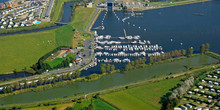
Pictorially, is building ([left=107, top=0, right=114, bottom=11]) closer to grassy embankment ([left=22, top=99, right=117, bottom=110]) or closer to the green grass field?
the green grass field

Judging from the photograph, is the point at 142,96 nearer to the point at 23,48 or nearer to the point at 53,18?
the point at 23,48

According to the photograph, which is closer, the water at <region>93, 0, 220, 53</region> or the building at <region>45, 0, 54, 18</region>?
the water at <region>93, 0, 220, 53</region>

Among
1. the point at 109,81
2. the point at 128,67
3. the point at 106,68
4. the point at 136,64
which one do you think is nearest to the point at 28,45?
the point at 106,68

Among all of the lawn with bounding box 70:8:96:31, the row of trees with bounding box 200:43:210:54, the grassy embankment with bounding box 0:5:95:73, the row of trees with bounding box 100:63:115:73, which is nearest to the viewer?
the row of trees with bounding box 100:63:115:73

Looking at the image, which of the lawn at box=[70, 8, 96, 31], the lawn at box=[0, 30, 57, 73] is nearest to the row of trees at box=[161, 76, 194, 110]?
the lawn at box=[0, 30, 57, 73]

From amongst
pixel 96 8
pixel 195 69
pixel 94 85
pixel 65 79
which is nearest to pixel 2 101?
pixel 65 79

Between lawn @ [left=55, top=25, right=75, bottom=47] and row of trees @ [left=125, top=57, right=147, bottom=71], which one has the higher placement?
lawn @ [left=55, top=25, right=75, bottom=47]

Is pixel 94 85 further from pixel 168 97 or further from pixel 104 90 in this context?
pixel 168 97
